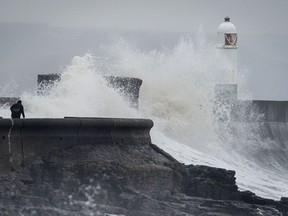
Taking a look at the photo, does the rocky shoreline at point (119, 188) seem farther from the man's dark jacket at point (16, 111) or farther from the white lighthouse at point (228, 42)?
the white lighthouse at point (228, 42)

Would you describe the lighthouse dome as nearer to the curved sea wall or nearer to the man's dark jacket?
the curved sea wall

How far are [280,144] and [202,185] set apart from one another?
39.8 ft

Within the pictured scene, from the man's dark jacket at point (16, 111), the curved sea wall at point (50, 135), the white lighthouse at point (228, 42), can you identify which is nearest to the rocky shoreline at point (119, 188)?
the curved sea wall at point (50, 135)

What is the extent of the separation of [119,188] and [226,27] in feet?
81.0

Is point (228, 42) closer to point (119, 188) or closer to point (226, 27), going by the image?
point (226, 27)

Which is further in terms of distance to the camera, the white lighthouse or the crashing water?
the white lighthouse

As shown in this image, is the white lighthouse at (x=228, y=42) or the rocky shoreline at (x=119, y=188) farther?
the white lighthouse at (x=228, y=42)

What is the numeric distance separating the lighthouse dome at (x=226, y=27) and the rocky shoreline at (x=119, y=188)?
74.4 ft

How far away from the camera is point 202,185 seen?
14406mm

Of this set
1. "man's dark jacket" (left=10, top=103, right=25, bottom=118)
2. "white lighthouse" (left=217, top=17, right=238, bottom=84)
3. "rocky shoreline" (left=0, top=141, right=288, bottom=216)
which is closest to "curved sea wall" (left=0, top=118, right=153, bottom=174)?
"rocky shoreline" (left=0, top=141, right=288, bottom=216)

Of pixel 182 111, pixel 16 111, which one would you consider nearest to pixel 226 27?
pixel 182 111

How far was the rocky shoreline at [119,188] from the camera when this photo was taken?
12.6m

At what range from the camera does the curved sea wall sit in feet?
42.9

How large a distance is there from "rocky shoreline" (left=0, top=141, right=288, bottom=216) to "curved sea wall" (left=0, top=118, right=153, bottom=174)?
3.8 inches
